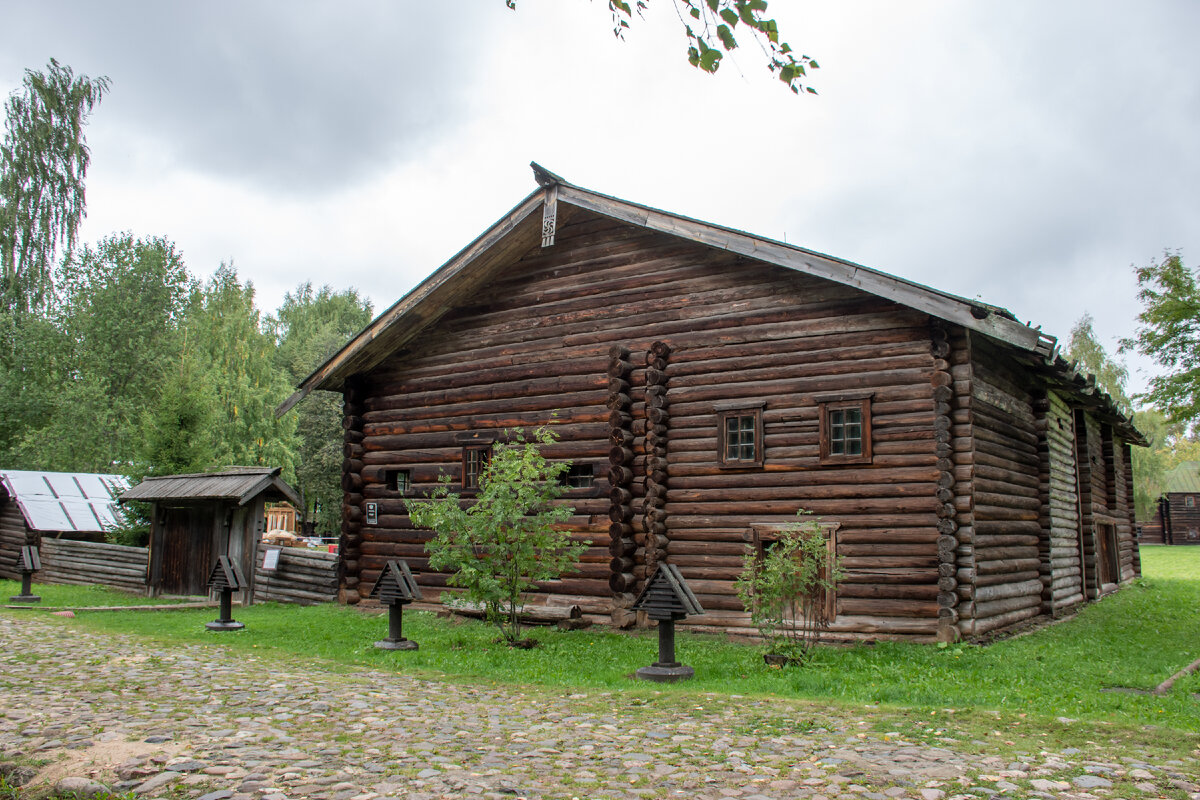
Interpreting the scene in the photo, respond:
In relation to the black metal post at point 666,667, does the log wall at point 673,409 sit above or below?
above

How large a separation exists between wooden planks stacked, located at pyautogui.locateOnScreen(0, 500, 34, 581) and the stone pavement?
21.1m

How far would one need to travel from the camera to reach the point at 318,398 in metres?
51.2

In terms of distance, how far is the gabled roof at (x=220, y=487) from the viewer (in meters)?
19.2

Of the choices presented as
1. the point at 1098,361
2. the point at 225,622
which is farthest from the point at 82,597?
the point at 1098,361

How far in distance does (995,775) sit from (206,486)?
60.4 ft

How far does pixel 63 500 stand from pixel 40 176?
2028 cm

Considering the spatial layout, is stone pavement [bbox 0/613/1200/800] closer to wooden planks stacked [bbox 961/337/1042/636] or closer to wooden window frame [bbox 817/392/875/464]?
wooden window frame [bbox 817/392/875/464]

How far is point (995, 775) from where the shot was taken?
19.5 ft

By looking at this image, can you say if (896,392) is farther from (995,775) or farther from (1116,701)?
(995,775)

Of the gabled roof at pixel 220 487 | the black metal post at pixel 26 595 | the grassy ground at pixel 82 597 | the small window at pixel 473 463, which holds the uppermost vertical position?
the small window at pixel 473 463

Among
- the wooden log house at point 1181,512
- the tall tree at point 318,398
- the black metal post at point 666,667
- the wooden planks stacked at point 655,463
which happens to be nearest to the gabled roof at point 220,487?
the wooden planks stacked at point 655,463

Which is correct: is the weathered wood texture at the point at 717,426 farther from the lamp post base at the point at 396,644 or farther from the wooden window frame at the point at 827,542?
the lamp post base at the point at 396,644

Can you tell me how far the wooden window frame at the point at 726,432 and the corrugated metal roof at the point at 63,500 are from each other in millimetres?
20511

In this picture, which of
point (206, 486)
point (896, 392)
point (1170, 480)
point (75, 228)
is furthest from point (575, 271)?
point (1170, 480)
